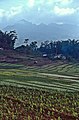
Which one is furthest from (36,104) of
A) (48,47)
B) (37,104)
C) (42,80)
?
(48,47)

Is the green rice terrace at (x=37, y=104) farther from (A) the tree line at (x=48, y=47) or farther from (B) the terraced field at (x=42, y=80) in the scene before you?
(A) the tree line at (x=48, y=47)

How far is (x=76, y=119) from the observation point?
1839cm

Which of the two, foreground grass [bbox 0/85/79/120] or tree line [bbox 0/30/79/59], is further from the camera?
tree line [bbox 0/30/79/59]

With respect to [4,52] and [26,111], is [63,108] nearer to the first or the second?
[26,111]

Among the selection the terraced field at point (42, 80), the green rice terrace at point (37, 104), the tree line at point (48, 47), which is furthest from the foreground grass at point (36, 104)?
the tree line at point (48, 47)

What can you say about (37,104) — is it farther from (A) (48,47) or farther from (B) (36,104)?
(A) (48,47)

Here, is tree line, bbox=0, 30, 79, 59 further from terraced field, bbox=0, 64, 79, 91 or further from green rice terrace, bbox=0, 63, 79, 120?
green rice terrace, bbox=0, 63, 79, 120

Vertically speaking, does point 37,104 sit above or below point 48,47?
below

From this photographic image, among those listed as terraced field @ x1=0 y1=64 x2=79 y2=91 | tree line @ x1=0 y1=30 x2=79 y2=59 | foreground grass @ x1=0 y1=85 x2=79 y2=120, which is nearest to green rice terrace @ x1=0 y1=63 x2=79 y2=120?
foreground grass @ x1=0 y1=85 x2=79 y2=120

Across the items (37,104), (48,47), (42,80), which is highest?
(48,47)

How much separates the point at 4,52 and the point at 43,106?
57620 mm

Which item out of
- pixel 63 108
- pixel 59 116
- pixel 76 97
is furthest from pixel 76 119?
pixel 76 97

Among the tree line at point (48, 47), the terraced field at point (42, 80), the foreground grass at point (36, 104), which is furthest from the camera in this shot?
the tree line at point (48, 47)

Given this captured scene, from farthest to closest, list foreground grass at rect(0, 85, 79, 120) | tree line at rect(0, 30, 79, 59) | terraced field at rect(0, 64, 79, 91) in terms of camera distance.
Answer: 1. tree line at rect(0, 30, 79, 59)
2. terraced field at rect(0, 64, 79, 91)
3. foreground grass at rect(0, 85, 79, 120)
